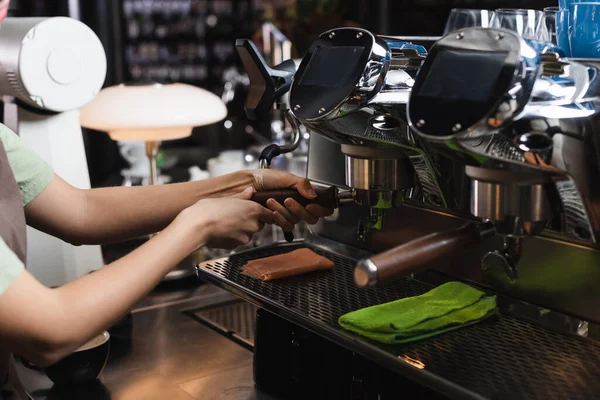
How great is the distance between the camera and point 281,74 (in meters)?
1.10

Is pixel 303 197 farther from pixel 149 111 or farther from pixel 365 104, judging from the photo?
pixel 149 111

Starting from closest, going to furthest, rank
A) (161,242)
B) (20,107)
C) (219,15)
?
(161,242), (20,107), (219,15)

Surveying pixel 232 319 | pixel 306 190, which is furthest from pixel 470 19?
pixel 232 319

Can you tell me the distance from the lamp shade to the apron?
638mm

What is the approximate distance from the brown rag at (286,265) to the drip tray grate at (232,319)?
0.61 ft

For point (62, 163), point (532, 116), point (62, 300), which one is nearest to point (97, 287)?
point (62, 300)

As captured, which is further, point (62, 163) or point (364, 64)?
point (62, 163)

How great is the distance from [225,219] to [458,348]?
34 cm

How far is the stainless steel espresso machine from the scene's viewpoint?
769 mm

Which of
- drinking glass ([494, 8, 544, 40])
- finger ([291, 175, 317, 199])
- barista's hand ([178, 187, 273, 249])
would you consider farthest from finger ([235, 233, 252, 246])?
drinking glass ([494, 8, 544, 40])

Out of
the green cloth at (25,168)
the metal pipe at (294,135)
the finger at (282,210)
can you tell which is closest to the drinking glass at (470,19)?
the metal pipe at (294,135)

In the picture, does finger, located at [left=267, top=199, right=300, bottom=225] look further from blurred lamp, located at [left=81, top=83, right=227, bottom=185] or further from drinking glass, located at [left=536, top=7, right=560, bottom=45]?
blurred lamp, located at [left=81, top=83, right=227, bottom=185]

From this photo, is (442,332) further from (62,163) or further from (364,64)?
(62,163)

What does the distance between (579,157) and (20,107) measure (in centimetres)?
102
